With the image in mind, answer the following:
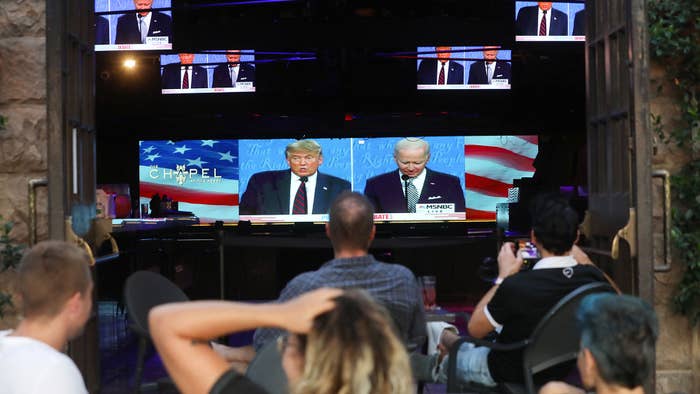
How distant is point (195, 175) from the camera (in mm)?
12047

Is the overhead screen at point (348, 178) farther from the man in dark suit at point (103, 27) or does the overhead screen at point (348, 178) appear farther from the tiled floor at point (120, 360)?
the tiled floor at point (120, 360)

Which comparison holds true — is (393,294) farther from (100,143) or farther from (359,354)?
(100,143)

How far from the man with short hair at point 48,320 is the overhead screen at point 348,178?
31.1 feet

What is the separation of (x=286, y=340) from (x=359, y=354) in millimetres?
274

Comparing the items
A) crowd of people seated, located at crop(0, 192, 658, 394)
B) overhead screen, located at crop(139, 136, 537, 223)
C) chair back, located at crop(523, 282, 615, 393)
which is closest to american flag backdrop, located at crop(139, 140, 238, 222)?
overhead screen, located at crop(139, 136, 537, 223)

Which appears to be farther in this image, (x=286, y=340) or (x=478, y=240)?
(x=478, y=240)

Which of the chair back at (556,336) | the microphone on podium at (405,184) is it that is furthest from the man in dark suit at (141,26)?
the chair back at (556,336)

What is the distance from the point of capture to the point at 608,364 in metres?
2.14

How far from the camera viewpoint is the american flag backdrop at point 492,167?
11.8 metres

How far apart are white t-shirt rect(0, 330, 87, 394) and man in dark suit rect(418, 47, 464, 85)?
30.7 feet

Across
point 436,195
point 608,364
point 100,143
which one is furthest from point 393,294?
point 100,143

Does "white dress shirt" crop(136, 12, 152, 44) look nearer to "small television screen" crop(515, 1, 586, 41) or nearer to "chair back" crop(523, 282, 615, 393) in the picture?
"small television screen" crop(515, 1, 586, 41)

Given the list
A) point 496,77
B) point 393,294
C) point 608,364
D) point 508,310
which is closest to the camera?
point 608,364

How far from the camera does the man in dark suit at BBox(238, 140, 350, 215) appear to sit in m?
11.8
